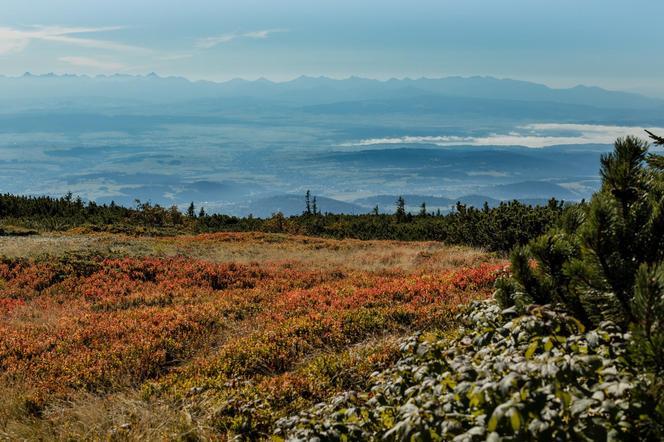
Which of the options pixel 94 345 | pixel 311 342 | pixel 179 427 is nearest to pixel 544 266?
pixel 179 427

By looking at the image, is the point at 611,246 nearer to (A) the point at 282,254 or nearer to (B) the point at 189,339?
(B) the point at 189,339

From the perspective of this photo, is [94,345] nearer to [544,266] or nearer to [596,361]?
[544,266]

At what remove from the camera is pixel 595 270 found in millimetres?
4758

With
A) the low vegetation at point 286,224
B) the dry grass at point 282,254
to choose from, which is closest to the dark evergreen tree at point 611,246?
the dry grass at point 282,254

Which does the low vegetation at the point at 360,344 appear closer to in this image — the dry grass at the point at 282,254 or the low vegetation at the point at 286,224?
the dry grass at the point at 282,254

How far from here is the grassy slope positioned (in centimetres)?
812

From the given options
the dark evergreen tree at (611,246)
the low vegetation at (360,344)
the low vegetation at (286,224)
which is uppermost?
the dark evergreen tree at (611,246)

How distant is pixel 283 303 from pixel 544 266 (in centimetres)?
1166

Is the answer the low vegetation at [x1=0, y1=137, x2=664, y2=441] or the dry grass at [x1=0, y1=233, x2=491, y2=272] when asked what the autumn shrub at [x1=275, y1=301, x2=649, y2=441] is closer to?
the low vegetation at [x1=0, y1=137, x2=664, y2=441]

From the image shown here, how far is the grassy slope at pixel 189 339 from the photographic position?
26.7ft

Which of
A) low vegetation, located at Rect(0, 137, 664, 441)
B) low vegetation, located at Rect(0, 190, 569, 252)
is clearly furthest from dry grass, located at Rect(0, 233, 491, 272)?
low vegetation, located at Rect(0, 190, 569, 252)

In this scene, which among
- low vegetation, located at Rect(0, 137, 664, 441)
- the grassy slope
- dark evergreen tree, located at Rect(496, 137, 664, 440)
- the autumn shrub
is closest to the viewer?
the autumn shrub

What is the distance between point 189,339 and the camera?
12992 mm

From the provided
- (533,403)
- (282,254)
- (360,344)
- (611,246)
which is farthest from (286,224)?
(533,403)
